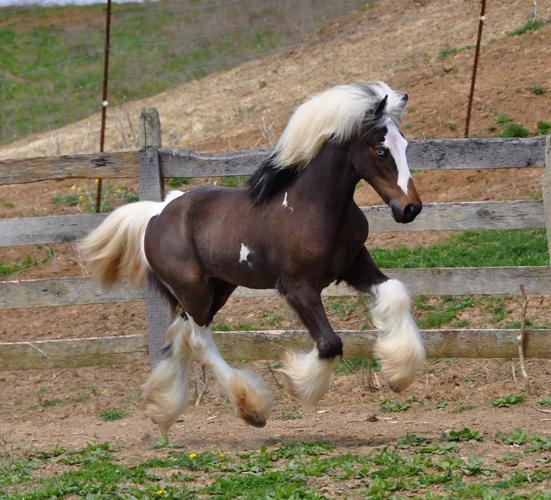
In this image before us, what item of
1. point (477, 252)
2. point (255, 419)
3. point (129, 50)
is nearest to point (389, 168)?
point (255, 419)

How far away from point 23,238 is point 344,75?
7.89 m

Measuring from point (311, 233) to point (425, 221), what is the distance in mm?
1858

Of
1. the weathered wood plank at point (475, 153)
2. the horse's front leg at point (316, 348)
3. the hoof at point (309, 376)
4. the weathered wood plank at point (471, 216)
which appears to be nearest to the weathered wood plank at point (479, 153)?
the weathered wood plank at point (475, 153)

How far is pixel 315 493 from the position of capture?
2.88 meters

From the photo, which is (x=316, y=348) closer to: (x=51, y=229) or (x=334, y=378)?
(x=334, y=378)

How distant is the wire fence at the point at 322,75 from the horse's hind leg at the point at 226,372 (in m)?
3.46

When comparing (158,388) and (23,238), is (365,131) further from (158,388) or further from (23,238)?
(23,238)

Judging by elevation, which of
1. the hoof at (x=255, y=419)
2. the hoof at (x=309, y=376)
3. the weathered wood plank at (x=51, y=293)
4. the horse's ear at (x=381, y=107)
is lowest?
the hoof at (x=255, y=419)

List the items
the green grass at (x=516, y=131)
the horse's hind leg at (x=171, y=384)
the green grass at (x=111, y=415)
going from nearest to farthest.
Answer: the horse's hind leg at (x=171, y=384)
the green grass at (x=111, y=415)
the green grass at (x=516, y=131)

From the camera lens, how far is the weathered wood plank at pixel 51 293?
210 inches

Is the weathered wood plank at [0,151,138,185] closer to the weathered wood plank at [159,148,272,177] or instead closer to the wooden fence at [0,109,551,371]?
the wooden fence at [0,109,551,371]

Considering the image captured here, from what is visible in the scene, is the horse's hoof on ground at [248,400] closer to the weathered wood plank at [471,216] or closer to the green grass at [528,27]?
the weathered wood plank at [471,216]

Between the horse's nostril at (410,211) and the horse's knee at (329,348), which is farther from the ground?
the horse's nostril at (410,211)

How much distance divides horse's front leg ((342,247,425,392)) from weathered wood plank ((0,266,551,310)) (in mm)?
1087
